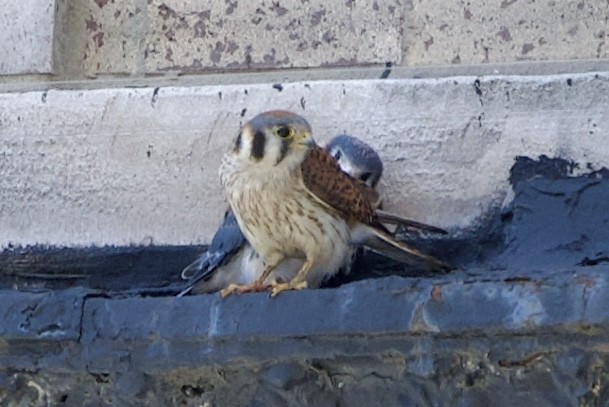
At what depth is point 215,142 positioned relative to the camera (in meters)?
3.32

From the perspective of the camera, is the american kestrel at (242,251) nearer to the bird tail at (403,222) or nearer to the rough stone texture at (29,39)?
the bird tail at (403,222)

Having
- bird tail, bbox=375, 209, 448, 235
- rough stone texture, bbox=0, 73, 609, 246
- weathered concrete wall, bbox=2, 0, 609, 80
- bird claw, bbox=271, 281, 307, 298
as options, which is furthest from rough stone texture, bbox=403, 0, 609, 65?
bird claw, bbox=271, 281, 307, 298

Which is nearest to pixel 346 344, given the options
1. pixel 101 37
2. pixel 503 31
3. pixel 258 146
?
pixel 258 146

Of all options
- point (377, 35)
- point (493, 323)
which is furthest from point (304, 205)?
point (493, 323)

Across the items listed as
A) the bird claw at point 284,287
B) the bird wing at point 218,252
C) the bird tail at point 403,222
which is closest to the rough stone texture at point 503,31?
the bird tail at point 403,222

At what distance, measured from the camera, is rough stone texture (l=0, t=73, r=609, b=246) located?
3.19 meters

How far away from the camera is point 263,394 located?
280cm

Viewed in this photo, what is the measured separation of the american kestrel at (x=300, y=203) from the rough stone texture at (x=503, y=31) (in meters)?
0.35

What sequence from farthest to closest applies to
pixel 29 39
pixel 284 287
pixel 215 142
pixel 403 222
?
1. pixel 29 39
2. pixel 215 142
3. pixel 403 222
4. pixel 284 287

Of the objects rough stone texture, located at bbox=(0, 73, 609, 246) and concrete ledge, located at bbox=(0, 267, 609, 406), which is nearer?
concrete ledge, located at bbox=(0, 267, 609, 406)

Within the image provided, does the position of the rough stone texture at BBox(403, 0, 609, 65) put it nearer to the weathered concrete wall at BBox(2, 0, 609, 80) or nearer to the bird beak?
the weathered concrete wall at BBox(2, 0, 609, 80)

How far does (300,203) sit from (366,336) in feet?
1.71

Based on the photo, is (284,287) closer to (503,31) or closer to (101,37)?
(503,31)

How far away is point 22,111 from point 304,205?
577 millimetres
